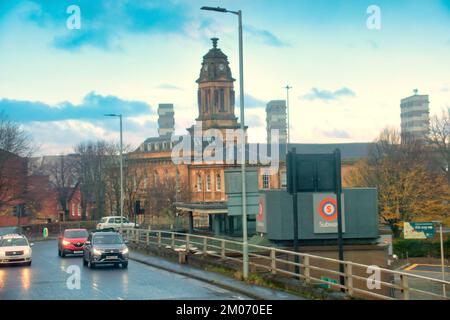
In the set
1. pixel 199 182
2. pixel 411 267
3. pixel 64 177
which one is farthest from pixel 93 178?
pixel 411 267

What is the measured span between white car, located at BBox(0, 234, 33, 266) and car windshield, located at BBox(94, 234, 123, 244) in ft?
12.6

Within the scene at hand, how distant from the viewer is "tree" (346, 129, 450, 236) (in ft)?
227

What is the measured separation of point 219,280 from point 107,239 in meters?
9.32

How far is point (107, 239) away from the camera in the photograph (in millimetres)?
31328

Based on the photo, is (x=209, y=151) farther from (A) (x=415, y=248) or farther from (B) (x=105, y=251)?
(B) (x=105, y=251)

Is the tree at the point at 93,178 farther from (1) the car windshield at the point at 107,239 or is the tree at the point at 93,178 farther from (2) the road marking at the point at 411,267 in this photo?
(1) the car windshield at the point at 107,239

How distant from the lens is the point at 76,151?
366 feet

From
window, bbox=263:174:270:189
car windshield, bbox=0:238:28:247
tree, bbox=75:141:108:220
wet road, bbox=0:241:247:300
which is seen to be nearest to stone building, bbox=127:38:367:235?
window, bbox=263:174:270:189

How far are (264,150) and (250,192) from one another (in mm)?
93114

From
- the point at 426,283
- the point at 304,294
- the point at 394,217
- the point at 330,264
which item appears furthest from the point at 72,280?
the point at 394,217

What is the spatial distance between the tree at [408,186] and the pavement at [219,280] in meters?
40.8

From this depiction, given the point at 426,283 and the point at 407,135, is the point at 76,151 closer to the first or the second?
the point at 407,135

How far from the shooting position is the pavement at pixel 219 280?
1942 cm
